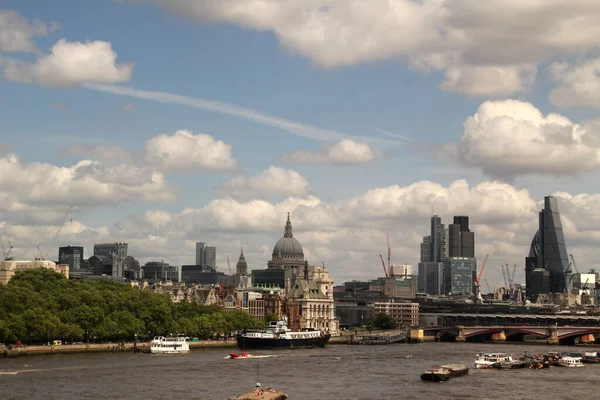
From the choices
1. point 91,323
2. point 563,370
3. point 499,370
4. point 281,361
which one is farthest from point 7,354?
point 563,370

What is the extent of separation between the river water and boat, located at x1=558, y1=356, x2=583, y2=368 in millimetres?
1573

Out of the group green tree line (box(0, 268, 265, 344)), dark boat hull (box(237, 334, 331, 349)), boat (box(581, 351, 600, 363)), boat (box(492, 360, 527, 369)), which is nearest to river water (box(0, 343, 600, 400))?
boat (box(492, 360, 527, 369))

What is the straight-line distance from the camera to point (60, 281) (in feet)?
582

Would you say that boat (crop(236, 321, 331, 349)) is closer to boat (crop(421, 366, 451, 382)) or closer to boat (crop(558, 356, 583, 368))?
boat (crop(558, 356, 583, 368))

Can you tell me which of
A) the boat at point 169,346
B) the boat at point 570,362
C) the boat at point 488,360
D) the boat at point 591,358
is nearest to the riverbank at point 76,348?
the boat at point 169,346

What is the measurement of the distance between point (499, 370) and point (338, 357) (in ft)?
98.8

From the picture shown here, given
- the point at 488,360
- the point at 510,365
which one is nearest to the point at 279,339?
the point at 488,360

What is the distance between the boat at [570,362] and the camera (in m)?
137

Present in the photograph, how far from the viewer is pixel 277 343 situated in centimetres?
17038

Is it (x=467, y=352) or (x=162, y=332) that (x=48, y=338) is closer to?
(x=162, y=332)

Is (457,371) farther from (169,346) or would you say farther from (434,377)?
(169,346)

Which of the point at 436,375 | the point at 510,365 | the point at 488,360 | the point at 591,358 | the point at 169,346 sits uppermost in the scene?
the point at 169,346

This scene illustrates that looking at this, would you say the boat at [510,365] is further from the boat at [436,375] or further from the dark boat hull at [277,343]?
the dark boat hull at [277,343]

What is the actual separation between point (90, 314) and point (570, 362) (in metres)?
66.7
